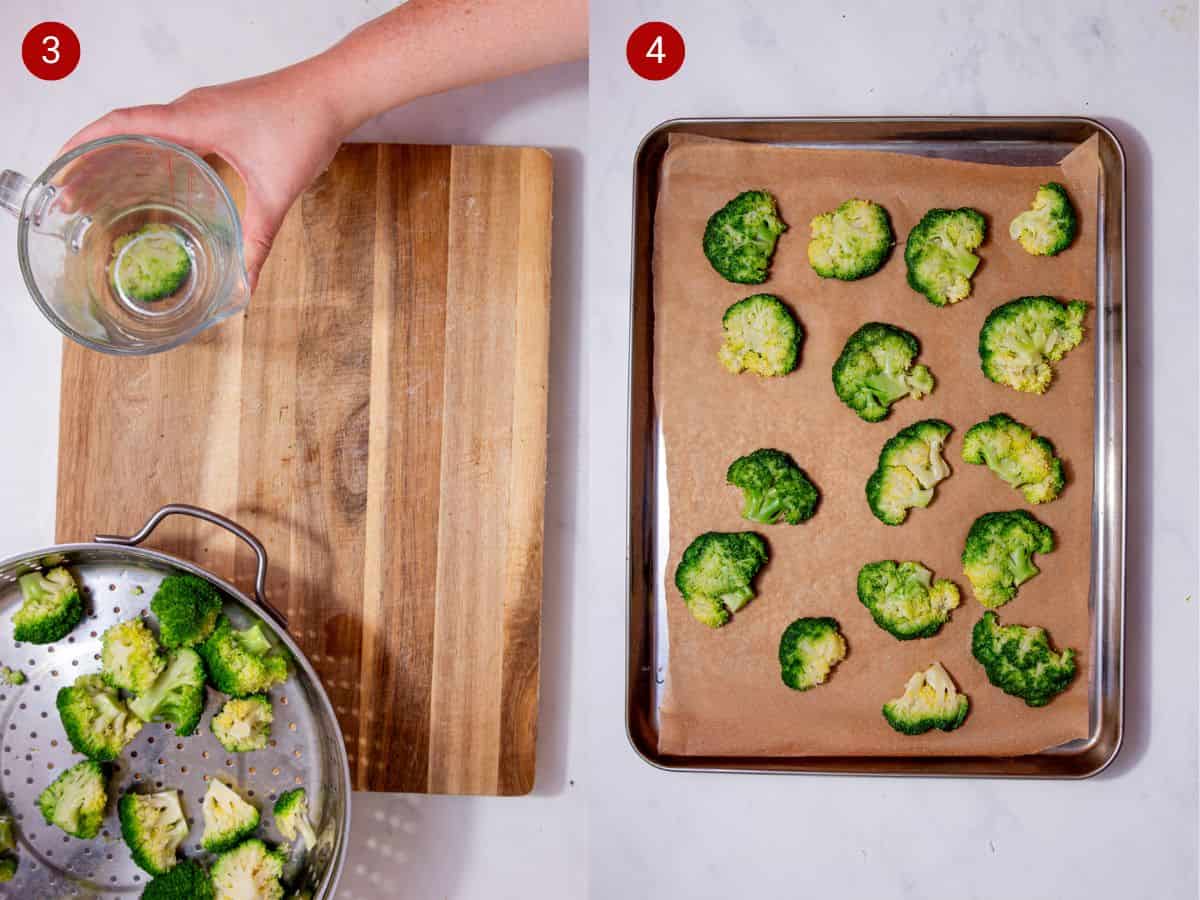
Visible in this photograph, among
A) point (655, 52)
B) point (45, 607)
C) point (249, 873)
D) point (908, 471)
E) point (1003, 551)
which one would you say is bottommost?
point (249, 873)

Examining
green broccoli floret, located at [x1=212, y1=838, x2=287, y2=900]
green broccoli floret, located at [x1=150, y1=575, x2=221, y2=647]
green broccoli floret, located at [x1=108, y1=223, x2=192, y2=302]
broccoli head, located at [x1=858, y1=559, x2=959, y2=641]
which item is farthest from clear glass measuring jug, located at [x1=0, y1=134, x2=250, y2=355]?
broccoli head, located at [x1=858, y1=559, x2=959, y2=641]

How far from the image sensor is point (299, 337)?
1.42m

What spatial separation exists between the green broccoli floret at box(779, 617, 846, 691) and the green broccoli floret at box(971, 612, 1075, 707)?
0.64 ft

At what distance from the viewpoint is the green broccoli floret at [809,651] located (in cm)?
132

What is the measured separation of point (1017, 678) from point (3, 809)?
1415 mm

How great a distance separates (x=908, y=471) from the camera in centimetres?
131

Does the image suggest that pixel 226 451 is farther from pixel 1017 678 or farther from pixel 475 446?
pixel 1017 678

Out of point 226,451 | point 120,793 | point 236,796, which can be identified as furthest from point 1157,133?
point 120,793

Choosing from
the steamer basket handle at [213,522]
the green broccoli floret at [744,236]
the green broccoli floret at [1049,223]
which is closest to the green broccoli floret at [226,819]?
the steamer basket handle at [213,522]

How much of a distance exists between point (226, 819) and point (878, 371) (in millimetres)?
1080

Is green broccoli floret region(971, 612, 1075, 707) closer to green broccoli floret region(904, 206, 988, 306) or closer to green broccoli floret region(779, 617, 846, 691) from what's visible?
green broccoli floret region(779, 617, 846, 691)

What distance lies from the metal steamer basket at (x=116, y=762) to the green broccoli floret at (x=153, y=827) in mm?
15

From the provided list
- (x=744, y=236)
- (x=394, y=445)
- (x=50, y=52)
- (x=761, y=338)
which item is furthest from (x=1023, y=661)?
(x=50, y=52)

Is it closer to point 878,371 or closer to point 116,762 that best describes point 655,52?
point 878,371
